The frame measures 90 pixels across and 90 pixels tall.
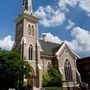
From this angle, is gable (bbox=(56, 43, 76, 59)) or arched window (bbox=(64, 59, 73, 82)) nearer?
gable (bbox=(56, 43, 76, 59))

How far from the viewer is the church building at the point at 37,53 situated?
48.5m

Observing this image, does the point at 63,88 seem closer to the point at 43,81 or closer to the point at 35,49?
the point at 43,81

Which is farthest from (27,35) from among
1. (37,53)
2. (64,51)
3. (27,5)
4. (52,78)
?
(52,78)

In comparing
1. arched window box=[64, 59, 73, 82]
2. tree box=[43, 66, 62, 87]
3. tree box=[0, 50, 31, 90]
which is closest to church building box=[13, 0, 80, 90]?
arched window box=[64, 59, 73, 82]

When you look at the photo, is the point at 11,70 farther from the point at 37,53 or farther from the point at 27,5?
the point at 27,5

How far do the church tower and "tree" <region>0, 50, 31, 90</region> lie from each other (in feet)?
23.1

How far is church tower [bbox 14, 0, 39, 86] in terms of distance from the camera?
48.4m

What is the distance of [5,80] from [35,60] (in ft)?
40.4

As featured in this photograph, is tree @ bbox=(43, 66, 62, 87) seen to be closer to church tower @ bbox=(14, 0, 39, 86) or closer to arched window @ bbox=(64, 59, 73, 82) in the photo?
church tower @ bbox=(14, 0, 39, 86)

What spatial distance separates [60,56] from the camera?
54188mm

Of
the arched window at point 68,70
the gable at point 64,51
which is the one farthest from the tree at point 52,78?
the gable at point 64,51

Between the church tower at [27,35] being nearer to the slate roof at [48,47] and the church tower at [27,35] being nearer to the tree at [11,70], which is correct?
the slate roof at [48,47]

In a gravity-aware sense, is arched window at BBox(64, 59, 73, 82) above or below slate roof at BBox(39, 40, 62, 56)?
below

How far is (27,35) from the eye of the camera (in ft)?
166
